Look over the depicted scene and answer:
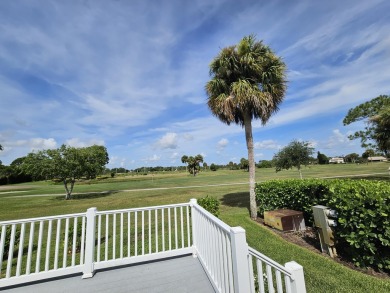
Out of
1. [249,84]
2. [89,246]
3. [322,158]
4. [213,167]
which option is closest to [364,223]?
[89,246]

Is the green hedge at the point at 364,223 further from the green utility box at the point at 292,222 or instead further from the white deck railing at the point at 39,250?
the white deck railing at the point at 39,250

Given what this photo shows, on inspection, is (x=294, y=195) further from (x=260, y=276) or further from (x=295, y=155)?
(x=295, y=155)

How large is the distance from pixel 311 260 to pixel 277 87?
254 inches

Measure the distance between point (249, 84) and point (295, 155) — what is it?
10.7 m

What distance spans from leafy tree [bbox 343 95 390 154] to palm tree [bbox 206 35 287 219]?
7.75 m

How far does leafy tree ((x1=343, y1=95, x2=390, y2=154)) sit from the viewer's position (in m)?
12.1

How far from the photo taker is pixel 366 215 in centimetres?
366

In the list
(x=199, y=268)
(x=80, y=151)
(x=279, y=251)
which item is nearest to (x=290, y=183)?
(x=279, y=251)

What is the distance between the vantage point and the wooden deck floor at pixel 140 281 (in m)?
3.10

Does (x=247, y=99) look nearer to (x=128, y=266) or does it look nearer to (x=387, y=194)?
(x=387, y=194)

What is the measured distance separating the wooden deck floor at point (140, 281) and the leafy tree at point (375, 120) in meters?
13.5

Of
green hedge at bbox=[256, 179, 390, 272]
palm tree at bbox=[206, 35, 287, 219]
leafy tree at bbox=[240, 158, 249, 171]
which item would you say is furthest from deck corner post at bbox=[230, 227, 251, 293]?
leafy tree at bbox=[240, 158, 249, 171]

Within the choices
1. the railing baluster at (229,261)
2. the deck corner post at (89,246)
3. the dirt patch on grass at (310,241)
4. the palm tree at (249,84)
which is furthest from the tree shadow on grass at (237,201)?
the railing baluster at (229,261)

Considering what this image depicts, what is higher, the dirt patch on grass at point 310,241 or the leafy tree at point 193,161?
the leafy tree at point 193,161
